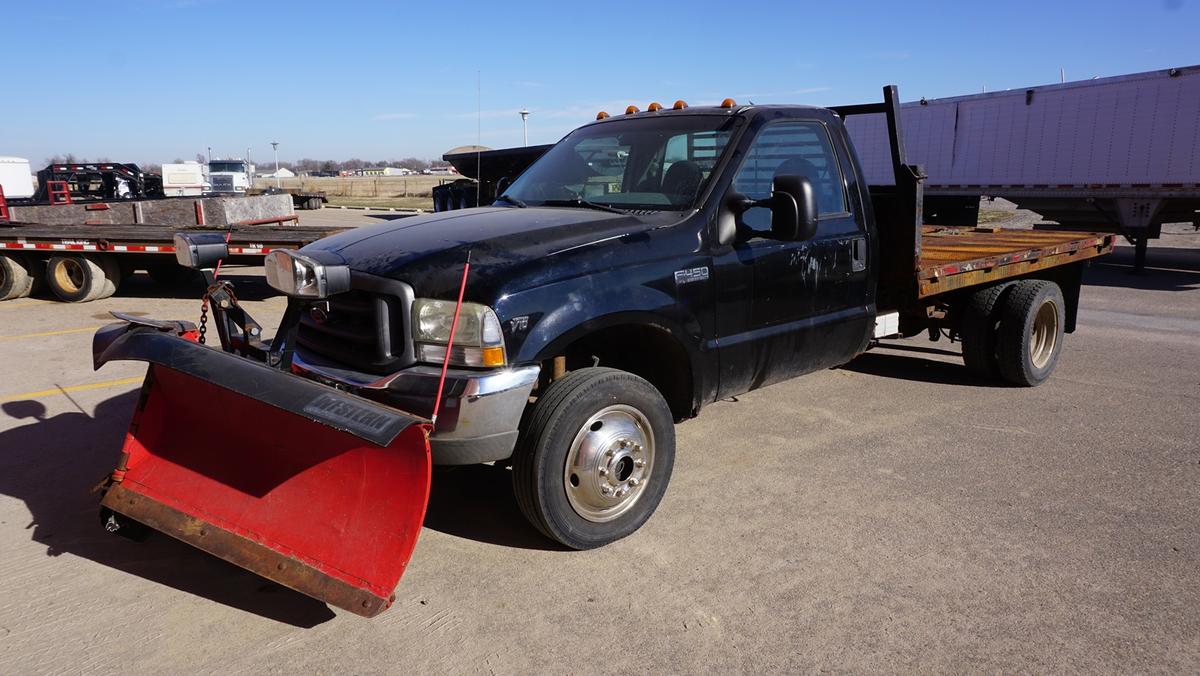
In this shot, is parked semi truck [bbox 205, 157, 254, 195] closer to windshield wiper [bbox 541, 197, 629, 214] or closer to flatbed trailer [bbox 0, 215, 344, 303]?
flatbed trailer [bbox 0, 215, 344, 303]

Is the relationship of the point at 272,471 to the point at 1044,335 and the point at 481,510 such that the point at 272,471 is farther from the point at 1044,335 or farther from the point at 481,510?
the point at 1044,335

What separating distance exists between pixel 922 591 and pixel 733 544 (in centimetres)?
83

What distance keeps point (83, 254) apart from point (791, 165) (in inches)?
393

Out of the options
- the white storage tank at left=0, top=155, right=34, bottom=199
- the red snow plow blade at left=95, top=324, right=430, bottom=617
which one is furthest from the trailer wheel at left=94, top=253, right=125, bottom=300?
the white storage tank at left=0, top=155, right=34, bottom=199

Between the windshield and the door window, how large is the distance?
0.20m

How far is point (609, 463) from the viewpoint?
3705mm

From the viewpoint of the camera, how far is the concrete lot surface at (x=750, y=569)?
9.89 feet

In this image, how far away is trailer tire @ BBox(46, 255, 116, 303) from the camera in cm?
1109

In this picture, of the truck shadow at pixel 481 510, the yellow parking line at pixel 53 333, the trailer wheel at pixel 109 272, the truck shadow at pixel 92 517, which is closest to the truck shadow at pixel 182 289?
the trailer wheel at pixel 109 272

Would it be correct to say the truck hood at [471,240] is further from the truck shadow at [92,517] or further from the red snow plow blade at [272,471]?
the truck shadow at [92,517]

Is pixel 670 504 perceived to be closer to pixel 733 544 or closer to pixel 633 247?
pixel 733 544

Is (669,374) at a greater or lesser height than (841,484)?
greater

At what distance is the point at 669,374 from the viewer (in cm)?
430

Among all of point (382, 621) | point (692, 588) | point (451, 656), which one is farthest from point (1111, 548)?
point (382, 621)
